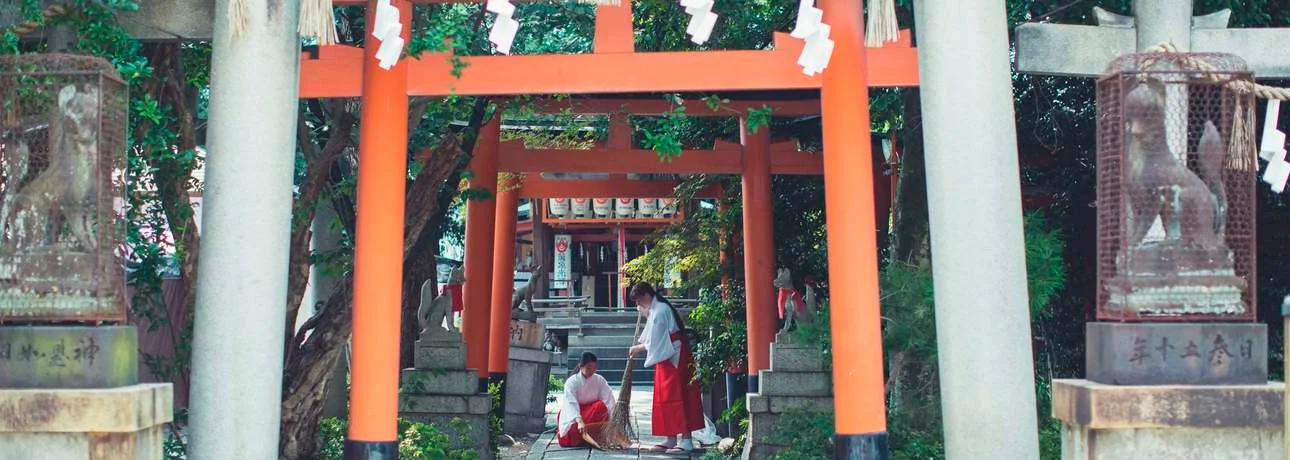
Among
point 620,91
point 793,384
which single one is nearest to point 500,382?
point 793,384

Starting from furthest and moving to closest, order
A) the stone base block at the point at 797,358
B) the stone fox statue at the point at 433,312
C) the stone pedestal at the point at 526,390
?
the stone pedestal at the point at 526,390
the stone fox statue at the point at 433,312
the stone base block at the point at 797,358

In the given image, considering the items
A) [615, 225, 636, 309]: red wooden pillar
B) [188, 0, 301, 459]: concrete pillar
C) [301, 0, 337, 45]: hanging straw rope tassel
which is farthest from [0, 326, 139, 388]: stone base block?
[615, 225, 636, 309]: red wooden pillar

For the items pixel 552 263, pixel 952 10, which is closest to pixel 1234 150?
pixel 952 10

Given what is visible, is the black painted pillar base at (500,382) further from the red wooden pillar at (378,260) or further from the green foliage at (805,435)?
the red wooden pillar at (378,260)

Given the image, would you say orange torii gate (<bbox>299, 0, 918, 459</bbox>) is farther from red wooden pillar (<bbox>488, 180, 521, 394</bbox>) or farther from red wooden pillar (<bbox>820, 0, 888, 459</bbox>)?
red wooden pillar (<bbox>488, 180, 521, 394</bbox>)

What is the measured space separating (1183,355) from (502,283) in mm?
8934

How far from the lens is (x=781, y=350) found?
9.52m

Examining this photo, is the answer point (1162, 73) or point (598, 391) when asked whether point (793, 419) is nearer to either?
point (598, 391)

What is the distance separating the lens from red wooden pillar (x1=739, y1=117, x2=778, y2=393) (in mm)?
11414

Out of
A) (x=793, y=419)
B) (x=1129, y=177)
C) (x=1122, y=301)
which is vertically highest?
(x=1129, y=177)

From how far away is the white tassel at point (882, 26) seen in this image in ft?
19.7

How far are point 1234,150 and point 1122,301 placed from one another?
3.07 feet

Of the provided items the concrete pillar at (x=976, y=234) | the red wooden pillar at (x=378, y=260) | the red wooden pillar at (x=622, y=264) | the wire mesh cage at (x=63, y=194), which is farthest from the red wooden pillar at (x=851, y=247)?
the red wooden pillar at (x=622, y=264)

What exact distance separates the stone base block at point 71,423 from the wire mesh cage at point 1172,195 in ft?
11.7
